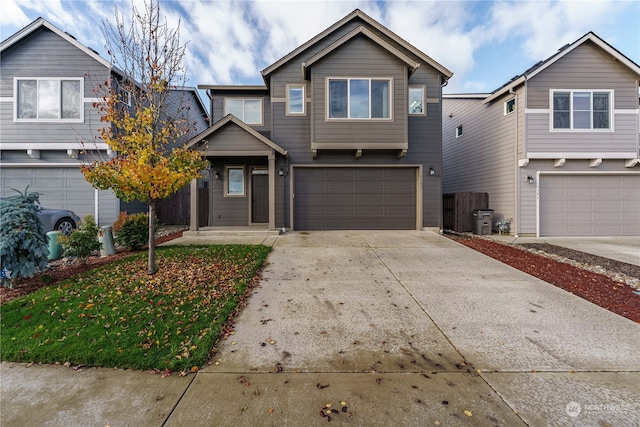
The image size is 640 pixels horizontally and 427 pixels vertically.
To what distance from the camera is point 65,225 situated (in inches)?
353

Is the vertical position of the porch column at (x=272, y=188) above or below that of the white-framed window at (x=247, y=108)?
below

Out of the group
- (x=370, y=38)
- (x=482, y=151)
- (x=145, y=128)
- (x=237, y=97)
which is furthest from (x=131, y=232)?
(x=482, y=151)

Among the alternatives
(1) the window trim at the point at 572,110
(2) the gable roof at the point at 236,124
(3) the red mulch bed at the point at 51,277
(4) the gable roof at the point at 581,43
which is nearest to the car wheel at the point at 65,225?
(3) the red mulch bed at the point at 51,277

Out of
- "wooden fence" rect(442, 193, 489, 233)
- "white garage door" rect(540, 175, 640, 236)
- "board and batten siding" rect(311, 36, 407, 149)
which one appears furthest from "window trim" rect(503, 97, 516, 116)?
"board and batten siding" rect(311, 36, 407, 149)

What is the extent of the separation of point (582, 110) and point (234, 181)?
43.9 ft

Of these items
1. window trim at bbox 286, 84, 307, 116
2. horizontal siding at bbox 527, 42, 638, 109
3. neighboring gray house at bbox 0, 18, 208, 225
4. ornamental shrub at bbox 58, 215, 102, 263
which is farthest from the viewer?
window trim at bbox 286, 84, 307, 116

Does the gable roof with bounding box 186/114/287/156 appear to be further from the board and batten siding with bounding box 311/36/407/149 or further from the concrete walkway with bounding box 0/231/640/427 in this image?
the concrete walkway with bounding box 0/231/640/427

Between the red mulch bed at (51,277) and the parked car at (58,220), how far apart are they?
125 inches

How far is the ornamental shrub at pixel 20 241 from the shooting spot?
445cm

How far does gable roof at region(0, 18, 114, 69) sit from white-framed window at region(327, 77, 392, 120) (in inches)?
349

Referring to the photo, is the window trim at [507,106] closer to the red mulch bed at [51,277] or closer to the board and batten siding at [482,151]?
the board and batten siding at [482,151]

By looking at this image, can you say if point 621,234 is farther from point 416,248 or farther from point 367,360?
point 367,360

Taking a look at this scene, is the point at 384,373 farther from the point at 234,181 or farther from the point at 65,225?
the point at 65,225

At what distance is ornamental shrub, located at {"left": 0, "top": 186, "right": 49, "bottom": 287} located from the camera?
4445mm
